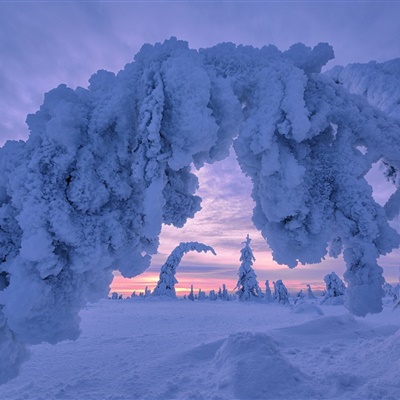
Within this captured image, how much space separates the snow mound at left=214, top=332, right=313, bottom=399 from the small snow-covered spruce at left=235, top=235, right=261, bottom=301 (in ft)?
70.4

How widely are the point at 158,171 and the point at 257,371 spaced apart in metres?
3.53

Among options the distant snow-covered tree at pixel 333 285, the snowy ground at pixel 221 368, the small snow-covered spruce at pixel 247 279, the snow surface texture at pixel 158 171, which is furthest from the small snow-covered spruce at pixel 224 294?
the snow surface texture at pixel 158 171

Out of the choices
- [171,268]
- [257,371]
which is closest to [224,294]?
[171,268]

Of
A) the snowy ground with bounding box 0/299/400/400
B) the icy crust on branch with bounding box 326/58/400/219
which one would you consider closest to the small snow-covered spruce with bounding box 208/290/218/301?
the snowy ground with bounding box 0/299/400/400

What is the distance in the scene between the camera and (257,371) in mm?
4508

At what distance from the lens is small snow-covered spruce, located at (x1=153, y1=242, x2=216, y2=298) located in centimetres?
2542

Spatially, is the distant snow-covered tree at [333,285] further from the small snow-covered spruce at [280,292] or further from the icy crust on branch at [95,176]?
the icy crust on branch at [95,176]

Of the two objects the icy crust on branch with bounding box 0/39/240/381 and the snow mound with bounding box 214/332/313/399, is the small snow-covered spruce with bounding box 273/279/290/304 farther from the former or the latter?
the icy crust on branch with bounding box 0/39/240/381

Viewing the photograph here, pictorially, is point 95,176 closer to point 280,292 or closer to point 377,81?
point 377,81

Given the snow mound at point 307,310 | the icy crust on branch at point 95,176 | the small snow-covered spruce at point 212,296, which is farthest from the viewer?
the small snow-covered spruce at point 212,296

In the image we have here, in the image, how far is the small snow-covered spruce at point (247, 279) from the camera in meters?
25.8

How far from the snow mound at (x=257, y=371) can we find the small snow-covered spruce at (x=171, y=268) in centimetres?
1930

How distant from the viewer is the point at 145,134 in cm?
372

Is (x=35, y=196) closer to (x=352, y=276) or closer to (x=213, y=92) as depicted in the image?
(x=213, y=92)
